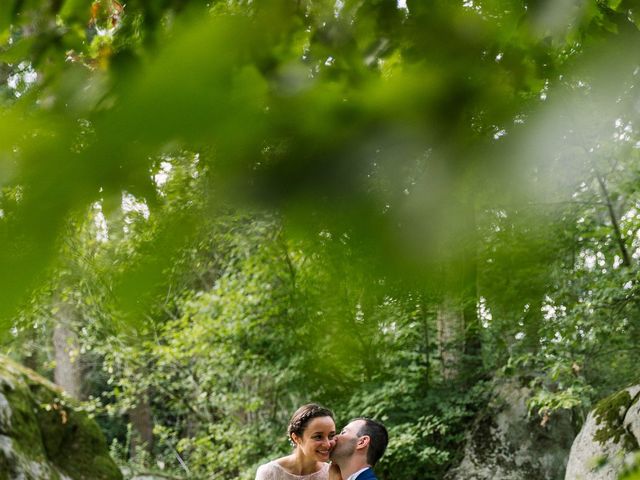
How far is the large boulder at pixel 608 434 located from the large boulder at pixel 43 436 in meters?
3.11

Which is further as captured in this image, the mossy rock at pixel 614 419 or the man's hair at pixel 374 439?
the mossy rock at pixel 614 419

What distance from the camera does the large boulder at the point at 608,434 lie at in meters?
3.82

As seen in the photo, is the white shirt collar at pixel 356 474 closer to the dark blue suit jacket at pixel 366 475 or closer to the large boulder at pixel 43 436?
the dark blue suit jacket at pixel 366 475

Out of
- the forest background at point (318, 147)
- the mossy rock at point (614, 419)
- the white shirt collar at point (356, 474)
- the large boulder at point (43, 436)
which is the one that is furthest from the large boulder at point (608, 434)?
the forest background at point (318, 147)

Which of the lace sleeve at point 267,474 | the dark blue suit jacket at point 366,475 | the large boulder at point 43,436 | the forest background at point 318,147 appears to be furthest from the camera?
the large boulder at point 43,436

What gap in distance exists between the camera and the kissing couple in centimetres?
310

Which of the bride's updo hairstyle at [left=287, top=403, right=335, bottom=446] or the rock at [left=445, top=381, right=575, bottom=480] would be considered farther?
the rock at [left=445, top=381, right=575, bottom=480]

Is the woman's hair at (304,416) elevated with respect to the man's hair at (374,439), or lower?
elevated

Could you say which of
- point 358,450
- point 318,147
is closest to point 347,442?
point 358,450

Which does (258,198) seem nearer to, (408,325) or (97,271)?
(97,271)

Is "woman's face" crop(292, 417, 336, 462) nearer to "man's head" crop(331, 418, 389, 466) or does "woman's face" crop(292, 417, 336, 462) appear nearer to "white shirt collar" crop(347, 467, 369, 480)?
"man's head" crop(331, 418, 389, 466)

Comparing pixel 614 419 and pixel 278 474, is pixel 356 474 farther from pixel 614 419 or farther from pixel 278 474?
pixel 614 419

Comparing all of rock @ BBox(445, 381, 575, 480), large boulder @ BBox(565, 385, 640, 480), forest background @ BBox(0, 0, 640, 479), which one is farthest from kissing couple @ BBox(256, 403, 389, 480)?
rock @ BBox(445, 381, 575, 480)

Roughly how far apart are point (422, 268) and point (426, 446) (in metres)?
5.77
